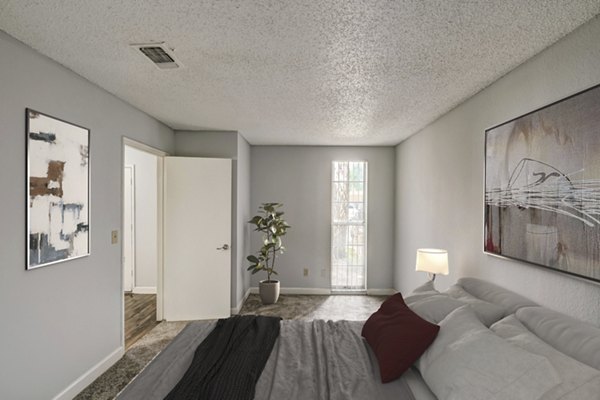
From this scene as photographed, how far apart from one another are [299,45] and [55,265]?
7.54 feet

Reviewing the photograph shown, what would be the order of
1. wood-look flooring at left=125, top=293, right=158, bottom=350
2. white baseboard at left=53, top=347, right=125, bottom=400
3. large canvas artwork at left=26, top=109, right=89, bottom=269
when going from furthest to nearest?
wood-look flooring at left=125, top=293, right=158, bottom=350, white baseboard at left=53, top=347, right=125, bottom=400, large canvas artwork at left=26, top=109, right=89, bottom=269

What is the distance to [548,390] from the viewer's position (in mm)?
1095

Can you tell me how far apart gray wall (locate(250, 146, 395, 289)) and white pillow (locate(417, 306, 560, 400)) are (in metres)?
3.77

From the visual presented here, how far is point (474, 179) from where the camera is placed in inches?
109

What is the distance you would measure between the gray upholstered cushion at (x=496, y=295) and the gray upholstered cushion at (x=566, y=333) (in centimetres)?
22

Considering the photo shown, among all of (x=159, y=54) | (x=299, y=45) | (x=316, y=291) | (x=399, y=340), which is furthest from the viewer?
(x=316, y=291)

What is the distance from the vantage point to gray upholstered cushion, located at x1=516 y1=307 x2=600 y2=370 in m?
1.29

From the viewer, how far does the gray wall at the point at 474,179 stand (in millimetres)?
1717

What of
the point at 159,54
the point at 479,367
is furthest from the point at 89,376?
the point at 479,367

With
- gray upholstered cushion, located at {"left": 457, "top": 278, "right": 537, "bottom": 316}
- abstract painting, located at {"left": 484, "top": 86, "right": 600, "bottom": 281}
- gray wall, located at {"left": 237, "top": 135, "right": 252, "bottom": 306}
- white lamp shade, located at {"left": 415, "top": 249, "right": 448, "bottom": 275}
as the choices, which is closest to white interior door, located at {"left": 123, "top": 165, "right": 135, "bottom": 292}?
gray wall, located at {"left": 237, "top": 135, "right": 252, "bottom": 306}

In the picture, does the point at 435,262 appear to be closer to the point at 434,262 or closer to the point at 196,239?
the point at 434,262

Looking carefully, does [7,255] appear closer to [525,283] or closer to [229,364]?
[229,364]

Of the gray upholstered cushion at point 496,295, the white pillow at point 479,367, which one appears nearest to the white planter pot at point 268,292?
the gray upholstered cushion at point 496,295

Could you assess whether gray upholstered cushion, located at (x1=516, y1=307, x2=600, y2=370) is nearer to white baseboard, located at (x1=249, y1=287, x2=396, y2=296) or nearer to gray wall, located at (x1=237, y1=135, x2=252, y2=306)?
gray wall, located at (x1=237, y1=135, x2=252, y2=306)
